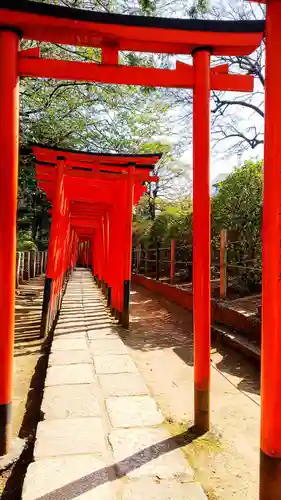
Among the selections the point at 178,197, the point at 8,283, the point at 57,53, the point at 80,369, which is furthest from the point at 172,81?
the point at 178,197

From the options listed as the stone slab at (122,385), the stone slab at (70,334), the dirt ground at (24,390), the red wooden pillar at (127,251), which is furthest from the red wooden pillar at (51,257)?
the stone slab at (122,385)

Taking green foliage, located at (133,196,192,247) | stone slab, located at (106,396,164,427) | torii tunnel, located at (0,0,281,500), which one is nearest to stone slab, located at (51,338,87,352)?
stone slab, located at (106,396,164,427)

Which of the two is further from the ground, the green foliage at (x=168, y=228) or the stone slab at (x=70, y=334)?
the green foliage at (x=168, y=228)

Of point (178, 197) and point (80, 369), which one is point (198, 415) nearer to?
point (80, 369)

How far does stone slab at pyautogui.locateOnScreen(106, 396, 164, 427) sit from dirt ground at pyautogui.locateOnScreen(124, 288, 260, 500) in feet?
0.61

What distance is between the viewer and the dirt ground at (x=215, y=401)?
2317 mm

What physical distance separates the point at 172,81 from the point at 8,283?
6.92 feet

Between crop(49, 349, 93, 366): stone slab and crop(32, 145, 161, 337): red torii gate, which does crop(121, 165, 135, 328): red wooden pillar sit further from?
crop(49, 349, 93, 366): stone slab

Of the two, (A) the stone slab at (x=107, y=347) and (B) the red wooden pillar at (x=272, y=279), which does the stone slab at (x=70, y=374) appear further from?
(B) the red wooden pillar at (x=272, y=279)

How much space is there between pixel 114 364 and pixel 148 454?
193 cm

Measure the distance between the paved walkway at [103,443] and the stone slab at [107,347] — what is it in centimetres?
54

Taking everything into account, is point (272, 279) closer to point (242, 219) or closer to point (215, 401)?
point (215, 401)

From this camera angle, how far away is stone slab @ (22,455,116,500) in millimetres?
1826

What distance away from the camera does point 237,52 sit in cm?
299
